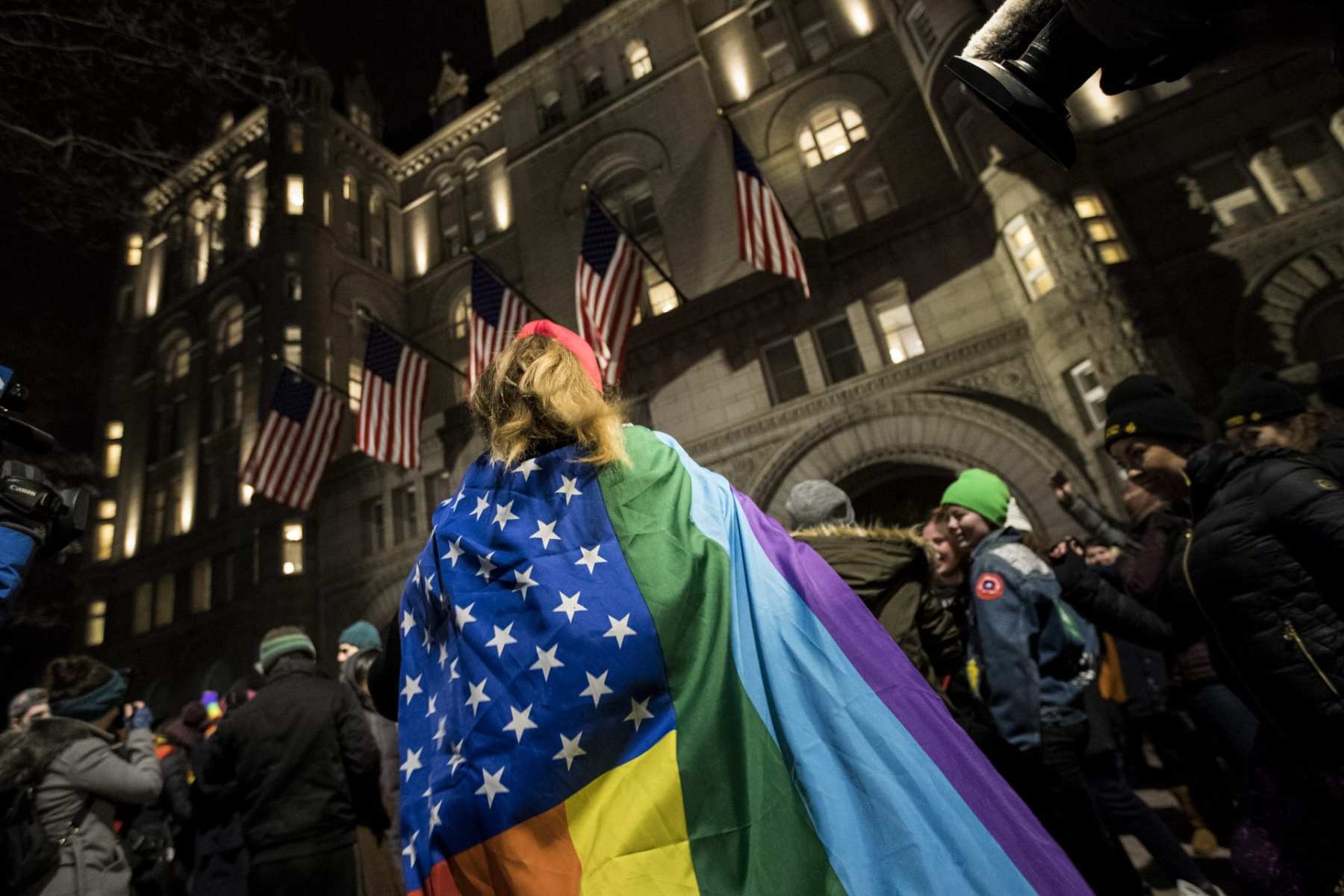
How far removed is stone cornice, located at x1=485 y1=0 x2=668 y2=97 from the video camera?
23516 millimetres

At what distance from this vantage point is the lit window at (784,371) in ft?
49.5

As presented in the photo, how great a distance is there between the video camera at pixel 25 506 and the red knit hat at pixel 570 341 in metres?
2.03

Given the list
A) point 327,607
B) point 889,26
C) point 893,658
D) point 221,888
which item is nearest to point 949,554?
point 893,658

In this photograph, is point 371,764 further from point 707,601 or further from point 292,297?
point 292,297

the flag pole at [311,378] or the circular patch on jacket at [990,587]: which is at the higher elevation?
the flag pole at [311,378]

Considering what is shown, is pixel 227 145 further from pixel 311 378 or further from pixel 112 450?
pixel 311 378

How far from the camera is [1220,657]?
2682 mm

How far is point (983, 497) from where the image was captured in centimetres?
408

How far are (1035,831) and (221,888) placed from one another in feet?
17.0

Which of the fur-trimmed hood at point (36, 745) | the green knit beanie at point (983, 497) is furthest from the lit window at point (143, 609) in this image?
the green knit beanie at point (983, 497)

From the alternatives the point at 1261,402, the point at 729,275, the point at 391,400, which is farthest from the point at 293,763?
the point at 729,275

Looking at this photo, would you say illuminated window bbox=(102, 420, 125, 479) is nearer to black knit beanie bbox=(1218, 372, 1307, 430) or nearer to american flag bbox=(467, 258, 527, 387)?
american flag bbox=(467, 258, 527, 387)

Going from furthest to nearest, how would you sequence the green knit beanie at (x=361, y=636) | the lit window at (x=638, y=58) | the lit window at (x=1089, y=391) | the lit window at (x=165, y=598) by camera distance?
the lit window at (x=165, y=598) → the lit window at (x=638, y=58) → the lit window at (x=1089, y=391) → the green knit beanie at (x=361, y=636)

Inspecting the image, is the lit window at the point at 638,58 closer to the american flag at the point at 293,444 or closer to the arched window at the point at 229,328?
the american flag at the point at 293,444
